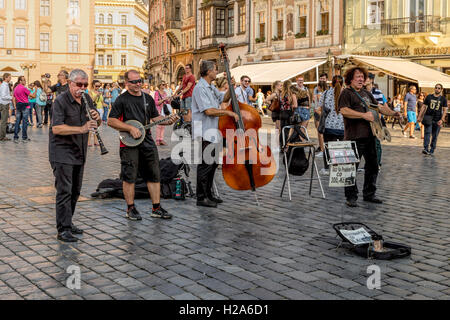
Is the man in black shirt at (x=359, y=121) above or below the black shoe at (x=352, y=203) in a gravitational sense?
above

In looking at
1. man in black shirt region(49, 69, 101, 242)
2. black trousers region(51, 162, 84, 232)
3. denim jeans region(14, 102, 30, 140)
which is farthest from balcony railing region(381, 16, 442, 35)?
black trousers region(51, 162, 84, 232)

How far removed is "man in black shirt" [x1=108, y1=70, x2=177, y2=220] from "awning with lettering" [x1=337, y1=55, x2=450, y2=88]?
20622mm

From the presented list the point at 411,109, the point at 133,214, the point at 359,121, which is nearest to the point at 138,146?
the point at 133,214

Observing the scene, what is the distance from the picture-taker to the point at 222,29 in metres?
47.2

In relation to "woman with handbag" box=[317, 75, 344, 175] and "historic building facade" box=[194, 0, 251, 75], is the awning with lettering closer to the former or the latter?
"historic building facade" box=[194, 0, 251, 75]

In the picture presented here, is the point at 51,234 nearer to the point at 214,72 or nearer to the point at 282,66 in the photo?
the point at 214,72

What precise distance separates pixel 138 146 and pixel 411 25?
2488 cm

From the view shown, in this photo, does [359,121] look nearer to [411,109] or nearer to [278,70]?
[411,109]

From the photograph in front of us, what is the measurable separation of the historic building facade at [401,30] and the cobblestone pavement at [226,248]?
20.6 meters

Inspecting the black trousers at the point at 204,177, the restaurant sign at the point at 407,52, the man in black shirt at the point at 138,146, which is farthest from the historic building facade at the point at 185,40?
the man in black shirt at the point at 138,146

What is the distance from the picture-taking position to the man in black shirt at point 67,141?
21.3 feet

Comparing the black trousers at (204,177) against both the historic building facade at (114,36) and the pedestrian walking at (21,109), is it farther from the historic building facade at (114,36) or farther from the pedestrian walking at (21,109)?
the historic building facade at (114,36)

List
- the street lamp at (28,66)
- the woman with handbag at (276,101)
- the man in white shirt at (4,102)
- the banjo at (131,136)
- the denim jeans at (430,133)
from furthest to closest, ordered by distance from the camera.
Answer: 1. the street lamp at (28,66)
2. the man in white shirt at (4,102)
3. the denim jeans at (430,133)
4. the woman with handbag at (276,101)
5. the banjo at (131,136)

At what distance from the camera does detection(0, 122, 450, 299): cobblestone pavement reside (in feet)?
16.3
